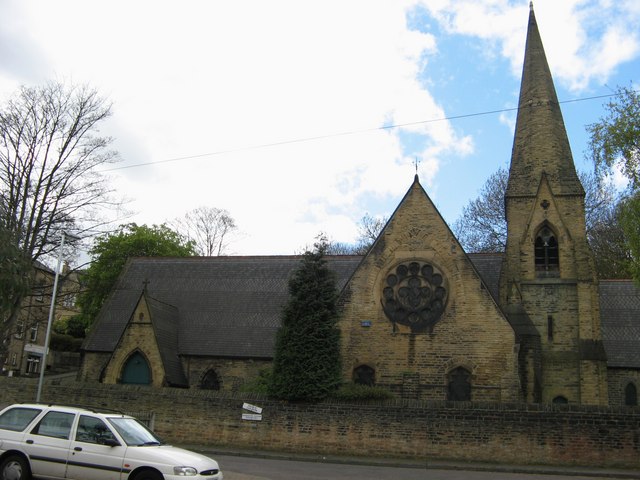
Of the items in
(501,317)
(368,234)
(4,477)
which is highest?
(368,234)

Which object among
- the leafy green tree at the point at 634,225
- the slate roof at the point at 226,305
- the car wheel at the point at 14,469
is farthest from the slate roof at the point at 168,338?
the leafy green tree at the point at 634,225

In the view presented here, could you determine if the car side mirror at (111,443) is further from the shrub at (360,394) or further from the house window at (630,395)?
the house window at (630,395)

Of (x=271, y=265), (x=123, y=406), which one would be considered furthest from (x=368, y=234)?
(x=123, y=406)

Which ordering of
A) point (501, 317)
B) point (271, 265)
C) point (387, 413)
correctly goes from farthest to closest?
point (271, 265)
point (501, 317)
point (387, 413)

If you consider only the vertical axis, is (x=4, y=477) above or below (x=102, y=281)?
below

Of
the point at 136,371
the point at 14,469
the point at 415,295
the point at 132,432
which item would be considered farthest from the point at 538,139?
the point at 14,469

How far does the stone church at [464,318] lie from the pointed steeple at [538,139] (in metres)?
0.06

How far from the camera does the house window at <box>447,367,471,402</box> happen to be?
811 inches

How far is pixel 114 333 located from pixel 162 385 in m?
5.57

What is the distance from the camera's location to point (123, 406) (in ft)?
63.6

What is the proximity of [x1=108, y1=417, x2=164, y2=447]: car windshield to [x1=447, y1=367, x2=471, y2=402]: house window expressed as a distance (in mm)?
12460

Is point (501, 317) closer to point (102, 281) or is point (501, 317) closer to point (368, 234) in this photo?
point (102, 281)

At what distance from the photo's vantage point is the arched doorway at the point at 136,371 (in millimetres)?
23156

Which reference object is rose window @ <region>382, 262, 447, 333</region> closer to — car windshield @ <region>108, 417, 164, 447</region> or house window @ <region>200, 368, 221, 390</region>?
house window @ <region>200, 368, 221, 390</region>
